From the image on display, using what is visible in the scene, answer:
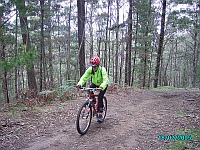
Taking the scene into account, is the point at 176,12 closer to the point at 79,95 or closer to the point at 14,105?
the point at 79,95

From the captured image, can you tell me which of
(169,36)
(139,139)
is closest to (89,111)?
(139,139)

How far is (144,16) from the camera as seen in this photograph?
19.5m

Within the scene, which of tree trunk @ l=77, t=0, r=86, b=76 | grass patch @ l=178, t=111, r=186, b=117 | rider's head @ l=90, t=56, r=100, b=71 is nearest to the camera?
rider's head @ l=90, t=56, r=100, b=71

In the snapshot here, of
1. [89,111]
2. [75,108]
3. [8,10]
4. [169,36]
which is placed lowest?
[75,108]

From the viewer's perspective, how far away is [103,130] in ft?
16.4

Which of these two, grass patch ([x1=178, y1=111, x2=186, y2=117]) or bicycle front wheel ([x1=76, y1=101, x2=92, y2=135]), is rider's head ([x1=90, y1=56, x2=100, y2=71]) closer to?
bicycle front wheel ([x1=76, y1=101, x2=92, y2=135])

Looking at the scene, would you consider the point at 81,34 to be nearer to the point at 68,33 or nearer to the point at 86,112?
the point at 68,33

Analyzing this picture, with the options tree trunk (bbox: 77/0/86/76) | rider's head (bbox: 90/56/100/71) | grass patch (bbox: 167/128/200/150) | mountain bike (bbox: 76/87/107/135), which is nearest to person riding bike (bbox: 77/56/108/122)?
rider's head (bbox: 90/56/100/71)

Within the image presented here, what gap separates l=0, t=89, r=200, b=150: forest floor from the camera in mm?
4070

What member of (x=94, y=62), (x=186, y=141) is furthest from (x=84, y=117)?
(x=186, y=141)

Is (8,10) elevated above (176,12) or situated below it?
below

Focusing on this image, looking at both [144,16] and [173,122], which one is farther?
[144,16]

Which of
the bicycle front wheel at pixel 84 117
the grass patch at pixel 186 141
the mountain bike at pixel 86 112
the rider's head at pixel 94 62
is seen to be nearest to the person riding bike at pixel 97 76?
the rider's head at pixel 94 62

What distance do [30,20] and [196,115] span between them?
617 inches
